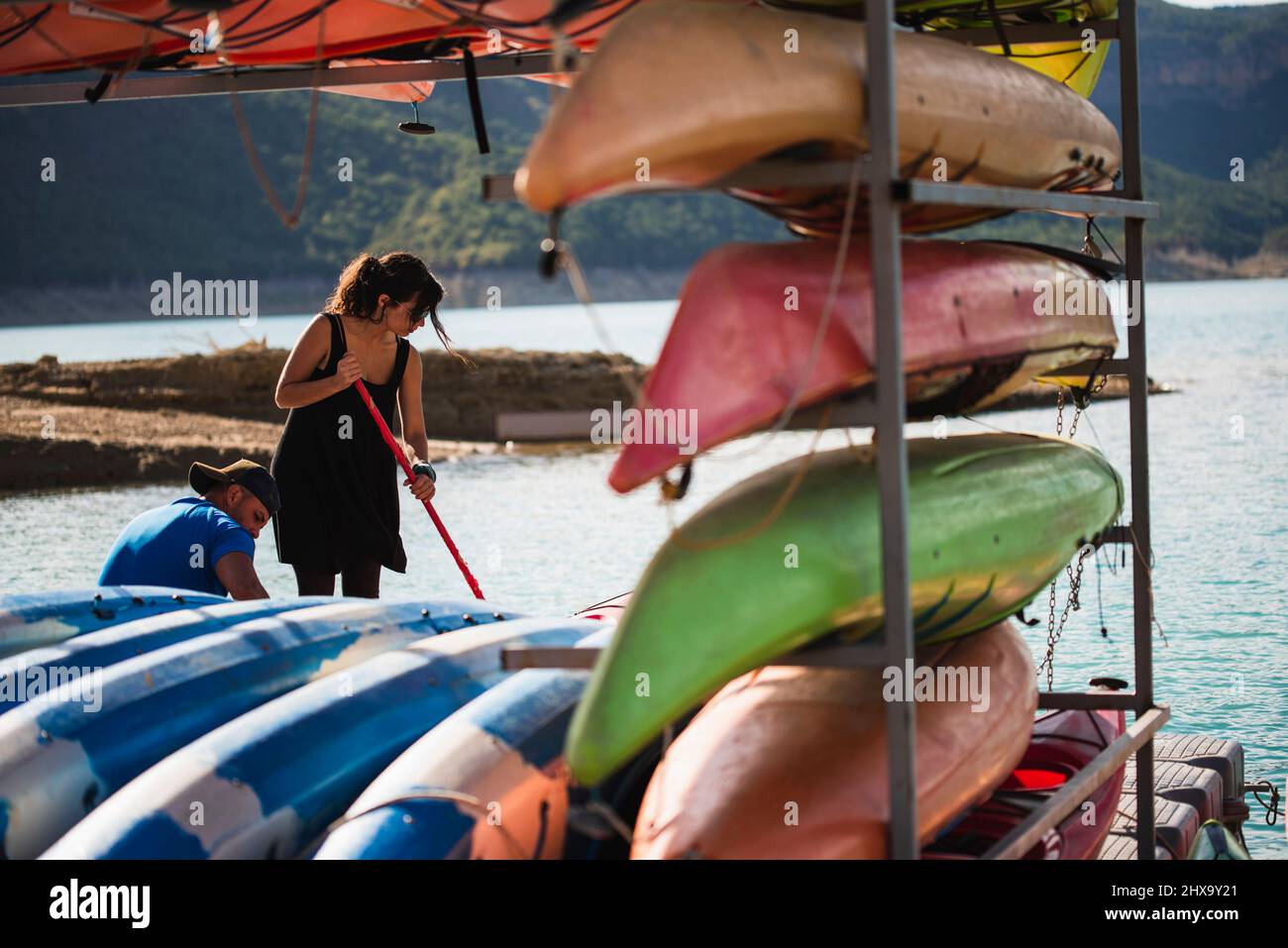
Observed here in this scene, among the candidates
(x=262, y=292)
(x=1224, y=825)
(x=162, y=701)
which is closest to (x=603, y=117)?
(x=162, y=701)

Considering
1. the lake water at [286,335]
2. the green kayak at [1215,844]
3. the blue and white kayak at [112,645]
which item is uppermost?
the lake water at [286,335]

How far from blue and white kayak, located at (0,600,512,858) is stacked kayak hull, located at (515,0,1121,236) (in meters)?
1.39

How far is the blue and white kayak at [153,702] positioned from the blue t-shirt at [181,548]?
67 centimetres

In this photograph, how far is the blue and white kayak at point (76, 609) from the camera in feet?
10.8

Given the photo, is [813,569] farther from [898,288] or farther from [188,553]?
[188,553]

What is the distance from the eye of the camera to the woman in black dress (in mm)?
4160

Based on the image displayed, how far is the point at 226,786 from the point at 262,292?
196 feet

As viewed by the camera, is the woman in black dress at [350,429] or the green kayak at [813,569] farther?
the woman in black dress at [350,429]

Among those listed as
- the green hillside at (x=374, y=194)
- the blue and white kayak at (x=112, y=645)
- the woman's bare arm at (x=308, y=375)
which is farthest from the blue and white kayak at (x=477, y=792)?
the green hillside at (x=374, y=194)

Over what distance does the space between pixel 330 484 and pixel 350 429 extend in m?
0.18

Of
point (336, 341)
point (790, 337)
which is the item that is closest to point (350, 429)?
point (336, 341)

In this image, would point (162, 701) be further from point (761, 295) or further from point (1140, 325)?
point (1140, 325)

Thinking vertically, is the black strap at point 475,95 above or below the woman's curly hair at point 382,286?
above

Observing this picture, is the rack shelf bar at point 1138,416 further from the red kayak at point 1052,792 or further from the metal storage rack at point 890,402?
the metal storage rack at point 890,402
